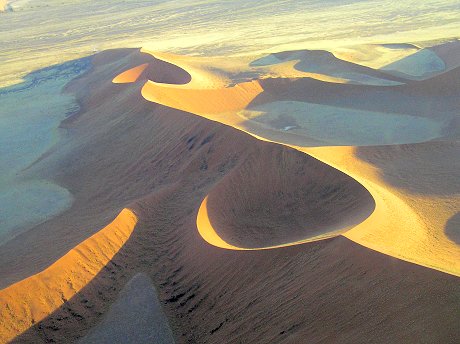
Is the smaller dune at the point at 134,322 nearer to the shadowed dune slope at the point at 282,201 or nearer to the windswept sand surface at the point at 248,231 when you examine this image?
the windswept sand surface at the point at 248,231

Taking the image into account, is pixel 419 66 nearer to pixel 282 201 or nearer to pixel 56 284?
pixel 282 201

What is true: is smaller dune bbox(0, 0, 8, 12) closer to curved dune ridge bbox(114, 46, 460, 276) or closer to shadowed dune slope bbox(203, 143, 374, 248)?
curved dune ridge bbox(114, 46, 460, 276)

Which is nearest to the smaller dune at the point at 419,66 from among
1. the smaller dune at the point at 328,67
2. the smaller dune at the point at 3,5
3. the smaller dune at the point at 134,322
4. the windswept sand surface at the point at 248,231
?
the smaller dune at the point at 328,67

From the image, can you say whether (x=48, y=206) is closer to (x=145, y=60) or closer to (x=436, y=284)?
(x=436, y=284)

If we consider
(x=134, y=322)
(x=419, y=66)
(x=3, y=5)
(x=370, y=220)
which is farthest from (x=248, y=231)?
(x=3, y=5)

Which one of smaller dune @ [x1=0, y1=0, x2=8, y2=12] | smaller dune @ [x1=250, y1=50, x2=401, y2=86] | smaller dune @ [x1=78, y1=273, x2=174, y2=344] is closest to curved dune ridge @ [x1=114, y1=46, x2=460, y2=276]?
smaller dune @ [x1=78, y1=273, x2=174, y2=344]
